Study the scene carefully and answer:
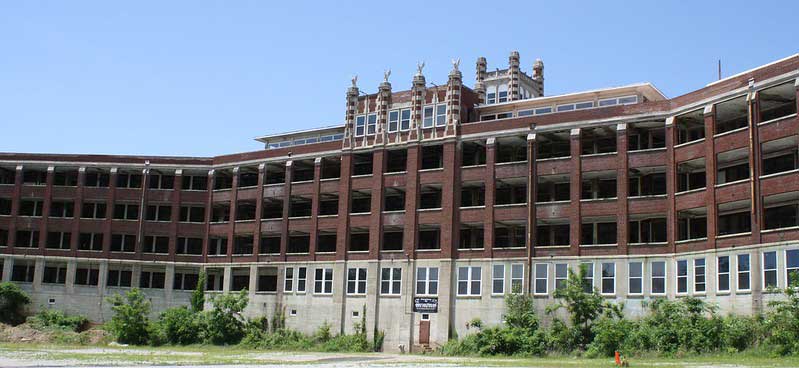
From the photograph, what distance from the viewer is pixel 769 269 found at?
50188mm

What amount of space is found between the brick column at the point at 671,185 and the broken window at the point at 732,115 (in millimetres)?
2996

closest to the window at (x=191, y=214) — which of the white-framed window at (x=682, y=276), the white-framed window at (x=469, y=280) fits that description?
the white-framed window at (x=469, y=280)

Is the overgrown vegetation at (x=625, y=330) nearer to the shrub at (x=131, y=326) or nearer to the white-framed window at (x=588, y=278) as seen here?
the white-framed window at (x=588, y=278)

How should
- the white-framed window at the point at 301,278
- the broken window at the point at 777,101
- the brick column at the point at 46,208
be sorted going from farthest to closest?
1. the brick column at the point at 46,208
2. the white-framed window at the point at 301,278
3. the broken window at the point at 777,101

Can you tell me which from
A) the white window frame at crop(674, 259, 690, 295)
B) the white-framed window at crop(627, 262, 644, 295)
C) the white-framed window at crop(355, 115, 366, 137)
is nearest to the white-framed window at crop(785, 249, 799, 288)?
the white window frame at crop(674, 259, 690, 295)

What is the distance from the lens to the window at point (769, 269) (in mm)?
49828

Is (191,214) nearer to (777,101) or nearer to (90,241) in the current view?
(90,241)

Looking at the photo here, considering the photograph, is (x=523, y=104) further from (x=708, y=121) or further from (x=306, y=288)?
(x=306, y=288)

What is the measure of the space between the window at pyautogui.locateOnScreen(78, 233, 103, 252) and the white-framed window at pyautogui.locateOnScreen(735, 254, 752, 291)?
57.5 meters

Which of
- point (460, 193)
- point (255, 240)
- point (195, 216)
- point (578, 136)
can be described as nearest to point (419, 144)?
point (460, 193)

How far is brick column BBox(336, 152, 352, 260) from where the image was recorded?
238 feet

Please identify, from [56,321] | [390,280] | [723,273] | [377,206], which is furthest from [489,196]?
[56,321]

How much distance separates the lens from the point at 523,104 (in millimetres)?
70188

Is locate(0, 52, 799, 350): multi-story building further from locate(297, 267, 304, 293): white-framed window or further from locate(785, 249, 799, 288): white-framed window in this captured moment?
locate(297, 267, 304, 293): white-framed window
